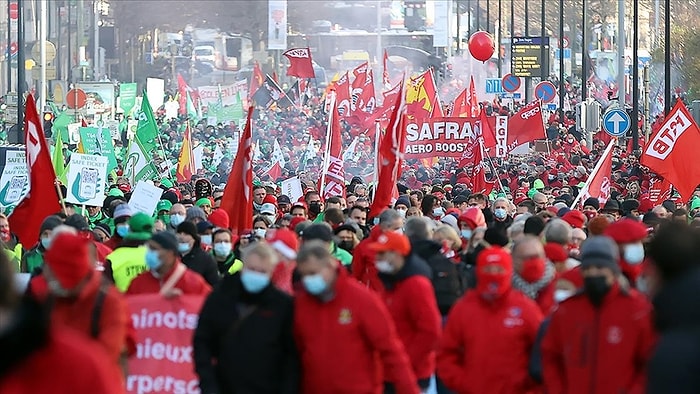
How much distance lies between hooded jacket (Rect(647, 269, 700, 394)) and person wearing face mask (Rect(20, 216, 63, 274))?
20.2 feet

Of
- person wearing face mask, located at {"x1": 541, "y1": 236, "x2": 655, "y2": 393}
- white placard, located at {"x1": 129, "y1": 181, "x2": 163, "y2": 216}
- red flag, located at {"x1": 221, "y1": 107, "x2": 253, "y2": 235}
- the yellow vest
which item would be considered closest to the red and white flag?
red flag, located at {"x1": 221, "y1": 107, "x2": 253, "y2": 235}

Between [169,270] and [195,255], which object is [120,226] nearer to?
[195,255]

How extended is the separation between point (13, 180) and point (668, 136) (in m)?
7.15

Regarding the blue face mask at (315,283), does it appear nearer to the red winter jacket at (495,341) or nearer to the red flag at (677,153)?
the red winter jacket at (495,341)

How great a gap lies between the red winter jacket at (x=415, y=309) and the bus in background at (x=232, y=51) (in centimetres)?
12675

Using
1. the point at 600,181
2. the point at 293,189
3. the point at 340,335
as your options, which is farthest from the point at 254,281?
the point at 293,189

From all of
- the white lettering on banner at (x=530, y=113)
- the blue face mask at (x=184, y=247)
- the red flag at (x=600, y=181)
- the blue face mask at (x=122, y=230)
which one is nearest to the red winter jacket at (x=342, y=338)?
the blue face mask at (x=184, y=247)

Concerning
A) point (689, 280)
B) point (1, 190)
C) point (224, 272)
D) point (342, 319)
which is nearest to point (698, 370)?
point (689, 280)

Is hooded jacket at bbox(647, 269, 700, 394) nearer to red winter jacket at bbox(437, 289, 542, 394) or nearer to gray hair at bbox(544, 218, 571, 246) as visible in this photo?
red winter jacket at bbox(437, 289, 542, 394)

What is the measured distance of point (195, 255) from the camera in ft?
36.0

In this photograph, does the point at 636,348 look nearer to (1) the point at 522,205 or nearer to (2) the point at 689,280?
(2) the point at 689,280

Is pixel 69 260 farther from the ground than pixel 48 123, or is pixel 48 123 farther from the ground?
pixel 69 260

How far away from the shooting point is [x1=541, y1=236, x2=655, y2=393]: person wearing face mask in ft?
24.4

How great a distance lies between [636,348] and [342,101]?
121 feet
